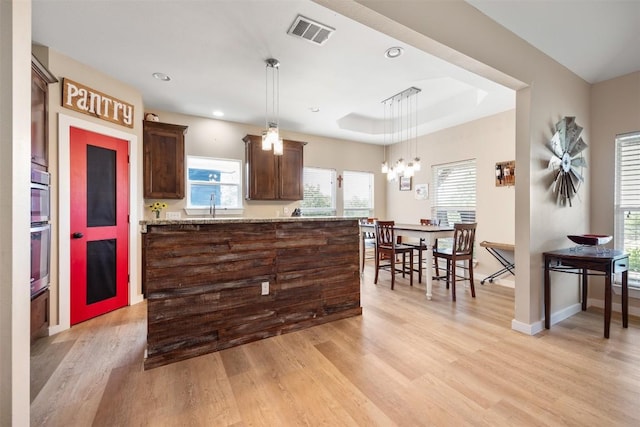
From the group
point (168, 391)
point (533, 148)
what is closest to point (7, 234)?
point (168, 391)

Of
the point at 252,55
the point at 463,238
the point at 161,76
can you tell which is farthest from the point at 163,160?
the point at 463,238

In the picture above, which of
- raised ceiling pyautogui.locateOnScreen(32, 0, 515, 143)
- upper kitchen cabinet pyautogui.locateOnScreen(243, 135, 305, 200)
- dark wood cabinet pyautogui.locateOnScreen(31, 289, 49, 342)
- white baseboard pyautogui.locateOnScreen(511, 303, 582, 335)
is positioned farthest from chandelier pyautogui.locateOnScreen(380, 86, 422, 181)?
dark wood cabinet pyautogui.locateOnScreen(31, 289, 49, 342)

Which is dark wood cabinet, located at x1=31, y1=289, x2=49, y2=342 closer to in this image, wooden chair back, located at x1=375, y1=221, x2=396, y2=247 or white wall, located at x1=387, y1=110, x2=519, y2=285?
wooden chair back, located at x1=375, y1=221, x2=396, y2=247

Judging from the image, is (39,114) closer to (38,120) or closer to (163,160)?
(38,120)

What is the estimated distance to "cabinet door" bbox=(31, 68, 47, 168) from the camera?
2.40 metres

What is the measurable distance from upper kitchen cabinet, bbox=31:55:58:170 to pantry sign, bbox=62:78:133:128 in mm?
171

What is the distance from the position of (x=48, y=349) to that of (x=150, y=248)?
1459 millimetres

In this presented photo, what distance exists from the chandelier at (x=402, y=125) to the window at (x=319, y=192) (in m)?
1.29

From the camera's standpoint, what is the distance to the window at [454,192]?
479cm

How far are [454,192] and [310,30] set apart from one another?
3.93 metres

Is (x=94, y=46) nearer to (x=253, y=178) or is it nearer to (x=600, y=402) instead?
(x=253, y=178)

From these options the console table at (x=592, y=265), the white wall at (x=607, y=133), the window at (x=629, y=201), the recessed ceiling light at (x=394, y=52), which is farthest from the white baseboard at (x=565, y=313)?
the recessed ceiling light at (x=394, y=52)

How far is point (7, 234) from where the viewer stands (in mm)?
958

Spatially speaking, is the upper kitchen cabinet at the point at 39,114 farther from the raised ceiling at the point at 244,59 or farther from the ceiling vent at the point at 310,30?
the ceiling vent at the point at 310,30
